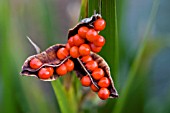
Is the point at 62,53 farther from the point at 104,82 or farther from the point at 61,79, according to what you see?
the point at 61,79

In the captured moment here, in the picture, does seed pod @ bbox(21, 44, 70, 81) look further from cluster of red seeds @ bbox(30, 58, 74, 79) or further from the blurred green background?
the blurred green background

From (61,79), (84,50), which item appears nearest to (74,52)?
(84,50)

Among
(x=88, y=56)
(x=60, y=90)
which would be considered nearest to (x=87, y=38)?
(x=88, y=56)

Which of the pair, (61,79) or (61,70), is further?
(61,79)

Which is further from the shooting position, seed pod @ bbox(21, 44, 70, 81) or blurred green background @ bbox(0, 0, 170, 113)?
blurred green background @ bbox(0, 0, 170, 113)

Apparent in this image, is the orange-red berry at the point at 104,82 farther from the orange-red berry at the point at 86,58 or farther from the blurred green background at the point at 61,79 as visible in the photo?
the blurred green background at the point at 61,79

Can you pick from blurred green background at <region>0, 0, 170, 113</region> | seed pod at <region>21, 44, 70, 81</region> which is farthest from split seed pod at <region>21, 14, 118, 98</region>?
blurred green background at <region>0, 0, 170, 113</region>

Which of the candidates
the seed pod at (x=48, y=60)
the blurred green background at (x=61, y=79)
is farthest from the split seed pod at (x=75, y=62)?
the blurred green background at (x=61, y=79)
